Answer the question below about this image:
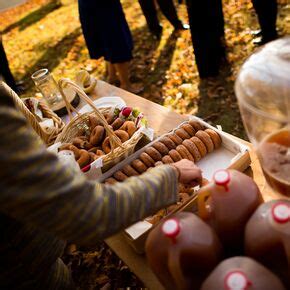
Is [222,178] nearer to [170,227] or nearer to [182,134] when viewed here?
[170,227]

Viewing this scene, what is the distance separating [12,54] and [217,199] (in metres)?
5.36

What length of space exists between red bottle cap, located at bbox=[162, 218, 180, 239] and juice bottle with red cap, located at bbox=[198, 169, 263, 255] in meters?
0.12

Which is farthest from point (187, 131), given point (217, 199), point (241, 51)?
point (241, 51)

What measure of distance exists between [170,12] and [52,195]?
12.1ft

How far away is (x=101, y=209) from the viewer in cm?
88

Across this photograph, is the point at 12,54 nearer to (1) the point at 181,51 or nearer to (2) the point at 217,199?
(1) the point at 181,51

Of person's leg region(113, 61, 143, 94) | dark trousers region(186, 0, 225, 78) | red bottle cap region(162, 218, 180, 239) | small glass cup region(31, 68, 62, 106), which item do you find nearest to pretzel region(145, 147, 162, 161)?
red bottle cap region(162, 218, 180, 239)

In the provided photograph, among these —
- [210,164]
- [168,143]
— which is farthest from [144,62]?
[210,164]

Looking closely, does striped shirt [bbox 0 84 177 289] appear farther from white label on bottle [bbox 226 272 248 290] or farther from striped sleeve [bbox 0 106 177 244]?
white label on bottle [bbox 226 272 248 290]

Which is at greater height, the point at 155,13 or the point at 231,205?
the point at 231,205

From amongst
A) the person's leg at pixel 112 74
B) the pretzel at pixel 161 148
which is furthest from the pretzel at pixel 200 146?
the person's leg at pixel 112 74

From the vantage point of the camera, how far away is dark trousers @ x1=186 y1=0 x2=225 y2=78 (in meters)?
2.93

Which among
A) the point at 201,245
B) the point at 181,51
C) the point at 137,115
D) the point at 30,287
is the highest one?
the point at 201,245

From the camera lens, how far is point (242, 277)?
699mm
